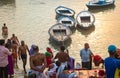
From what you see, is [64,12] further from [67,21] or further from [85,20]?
[67,21]

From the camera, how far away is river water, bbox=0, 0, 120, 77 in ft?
84.5

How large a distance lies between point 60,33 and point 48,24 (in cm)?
514

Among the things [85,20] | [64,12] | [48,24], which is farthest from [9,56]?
[64,12]

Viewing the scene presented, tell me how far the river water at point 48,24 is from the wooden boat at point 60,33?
547 mm

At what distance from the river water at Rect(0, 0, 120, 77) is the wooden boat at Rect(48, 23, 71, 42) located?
0.55 meters

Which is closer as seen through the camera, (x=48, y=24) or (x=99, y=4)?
(x=48, y=24)

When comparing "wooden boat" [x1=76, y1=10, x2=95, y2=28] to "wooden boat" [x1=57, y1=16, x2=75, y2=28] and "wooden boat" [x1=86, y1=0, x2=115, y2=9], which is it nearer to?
"wooden boat" [x1=57, y1=16, x2=75, y2=28]

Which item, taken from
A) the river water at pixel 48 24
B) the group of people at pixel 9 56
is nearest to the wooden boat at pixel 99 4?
the river water at pixel 48 24

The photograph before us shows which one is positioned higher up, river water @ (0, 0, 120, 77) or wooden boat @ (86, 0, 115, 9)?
wooden boat @ (86, 0, 115, 9)

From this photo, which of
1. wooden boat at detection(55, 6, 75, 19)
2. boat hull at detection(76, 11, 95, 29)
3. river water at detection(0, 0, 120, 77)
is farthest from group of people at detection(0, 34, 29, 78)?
wooden boat at detection(55, 6, 75, 19)

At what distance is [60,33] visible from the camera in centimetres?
2648

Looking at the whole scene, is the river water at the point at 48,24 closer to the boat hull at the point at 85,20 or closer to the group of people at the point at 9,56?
the boat hull at the point at 85,20

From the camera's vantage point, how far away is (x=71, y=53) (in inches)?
938

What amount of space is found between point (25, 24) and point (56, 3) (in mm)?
9773
